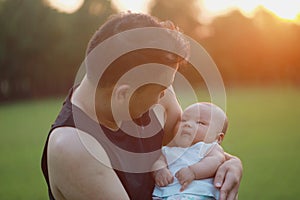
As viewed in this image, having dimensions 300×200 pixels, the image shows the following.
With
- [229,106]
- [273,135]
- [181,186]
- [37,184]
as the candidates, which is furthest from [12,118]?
[181,186]

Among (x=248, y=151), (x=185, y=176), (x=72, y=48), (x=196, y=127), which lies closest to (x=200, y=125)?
(x=196, y=127)

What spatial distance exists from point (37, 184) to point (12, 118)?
513 inches

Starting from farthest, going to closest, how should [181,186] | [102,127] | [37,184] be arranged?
[37,184], [181,186], [102,127]

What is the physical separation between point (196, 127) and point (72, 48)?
3037 cm

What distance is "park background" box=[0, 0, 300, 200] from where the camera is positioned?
47.6ft

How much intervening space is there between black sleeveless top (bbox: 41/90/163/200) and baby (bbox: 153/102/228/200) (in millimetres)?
56

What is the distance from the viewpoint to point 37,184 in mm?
9117

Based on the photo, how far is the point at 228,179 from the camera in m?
2.27

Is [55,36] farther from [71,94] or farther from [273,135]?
[71,94]

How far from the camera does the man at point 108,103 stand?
6.44 feet

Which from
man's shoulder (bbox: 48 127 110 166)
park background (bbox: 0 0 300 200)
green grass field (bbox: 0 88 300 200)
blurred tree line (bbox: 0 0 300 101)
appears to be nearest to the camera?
man's shoulder (bbox: 48 127 110 166)

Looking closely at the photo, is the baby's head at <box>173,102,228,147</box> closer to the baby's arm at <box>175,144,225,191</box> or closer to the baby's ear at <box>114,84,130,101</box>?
the baby's arm at <box>175,144,225,191</box>

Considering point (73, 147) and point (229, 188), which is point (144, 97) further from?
point (229, 188)

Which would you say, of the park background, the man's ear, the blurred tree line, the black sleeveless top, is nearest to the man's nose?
the black sleeveless top
